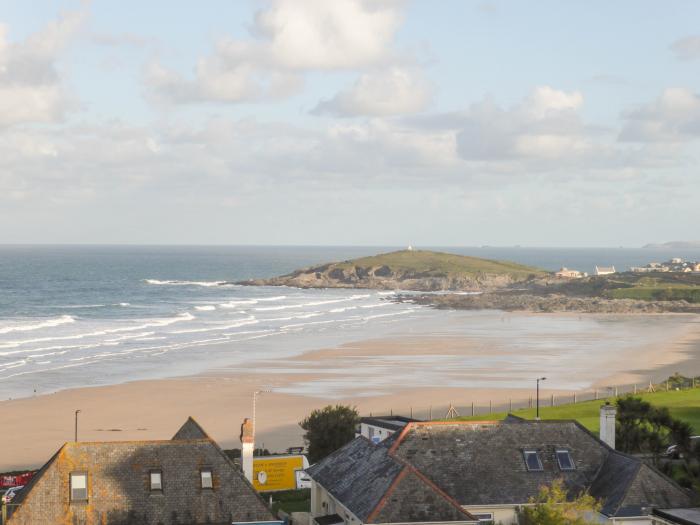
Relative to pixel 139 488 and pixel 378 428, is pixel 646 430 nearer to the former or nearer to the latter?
pixel 378 428

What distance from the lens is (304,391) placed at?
61969 millimetres

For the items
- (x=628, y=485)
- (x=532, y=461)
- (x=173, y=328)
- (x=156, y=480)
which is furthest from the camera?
(x=173, y=328)

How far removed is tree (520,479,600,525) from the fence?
83.3ft

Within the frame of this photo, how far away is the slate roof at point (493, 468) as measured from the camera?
25891mm

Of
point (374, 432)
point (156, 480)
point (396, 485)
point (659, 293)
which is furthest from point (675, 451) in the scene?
point (659, 293)

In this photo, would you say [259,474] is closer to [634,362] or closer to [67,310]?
[634,362]

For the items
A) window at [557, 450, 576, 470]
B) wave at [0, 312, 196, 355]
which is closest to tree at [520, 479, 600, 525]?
window at [557, 450, 576, 470]

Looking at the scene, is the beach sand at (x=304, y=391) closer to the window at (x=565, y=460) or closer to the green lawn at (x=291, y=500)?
the green lawn at (x=291, y=500)

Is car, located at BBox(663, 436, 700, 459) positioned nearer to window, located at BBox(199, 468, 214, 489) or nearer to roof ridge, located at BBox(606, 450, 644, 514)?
roof ridge, located at BBox(606, 450, 644, 514)

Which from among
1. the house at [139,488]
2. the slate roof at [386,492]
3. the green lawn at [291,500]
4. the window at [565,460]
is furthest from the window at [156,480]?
the window at [565,460]

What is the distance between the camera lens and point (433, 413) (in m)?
53.8

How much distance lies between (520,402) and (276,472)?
77.2ft

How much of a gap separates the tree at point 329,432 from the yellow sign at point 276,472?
45.9 inches

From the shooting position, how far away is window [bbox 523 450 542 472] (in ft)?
90.4
